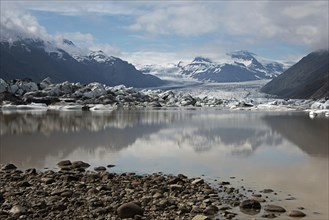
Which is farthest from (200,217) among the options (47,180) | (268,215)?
(47,180)

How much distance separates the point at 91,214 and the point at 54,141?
56.7 ft

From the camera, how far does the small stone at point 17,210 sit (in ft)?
34.1

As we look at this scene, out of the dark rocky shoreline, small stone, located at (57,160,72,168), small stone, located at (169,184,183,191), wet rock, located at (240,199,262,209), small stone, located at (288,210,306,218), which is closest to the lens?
small stone, located at (288,210,306,218)

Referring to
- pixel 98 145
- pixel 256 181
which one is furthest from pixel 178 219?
pixel 98 145

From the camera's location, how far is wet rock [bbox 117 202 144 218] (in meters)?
10.5

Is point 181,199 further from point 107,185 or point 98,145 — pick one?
point 98,145

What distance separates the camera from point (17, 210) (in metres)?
10.5

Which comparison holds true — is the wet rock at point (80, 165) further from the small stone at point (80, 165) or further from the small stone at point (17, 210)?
the small stone at point (17, 210)

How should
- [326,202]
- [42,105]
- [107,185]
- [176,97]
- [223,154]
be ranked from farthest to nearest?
1. [176,97]
2. [42,105]
3. [223,154]
4. [107,185]
5. [326,202]

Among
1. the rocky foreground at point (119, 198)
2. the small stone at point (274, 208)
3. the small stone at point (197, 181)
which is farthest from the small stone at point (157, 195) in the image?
the small stone at point (274, 208)

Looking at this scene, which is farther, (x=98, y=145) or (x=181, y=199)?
(x=98, y=145)

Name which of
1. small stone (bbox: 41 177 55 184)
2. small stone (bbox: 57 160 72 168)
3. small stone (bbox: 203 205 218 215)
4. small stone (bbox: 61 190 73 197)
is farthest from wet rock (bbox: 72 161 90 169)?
small stone (bbox: 203 205 218 215)

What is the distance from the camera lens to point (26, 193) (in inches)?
497

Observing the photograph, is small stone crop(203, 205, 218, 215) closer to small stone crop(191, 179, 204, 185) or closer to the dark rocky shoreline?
small stone crop(191, 179, 204, 185)
